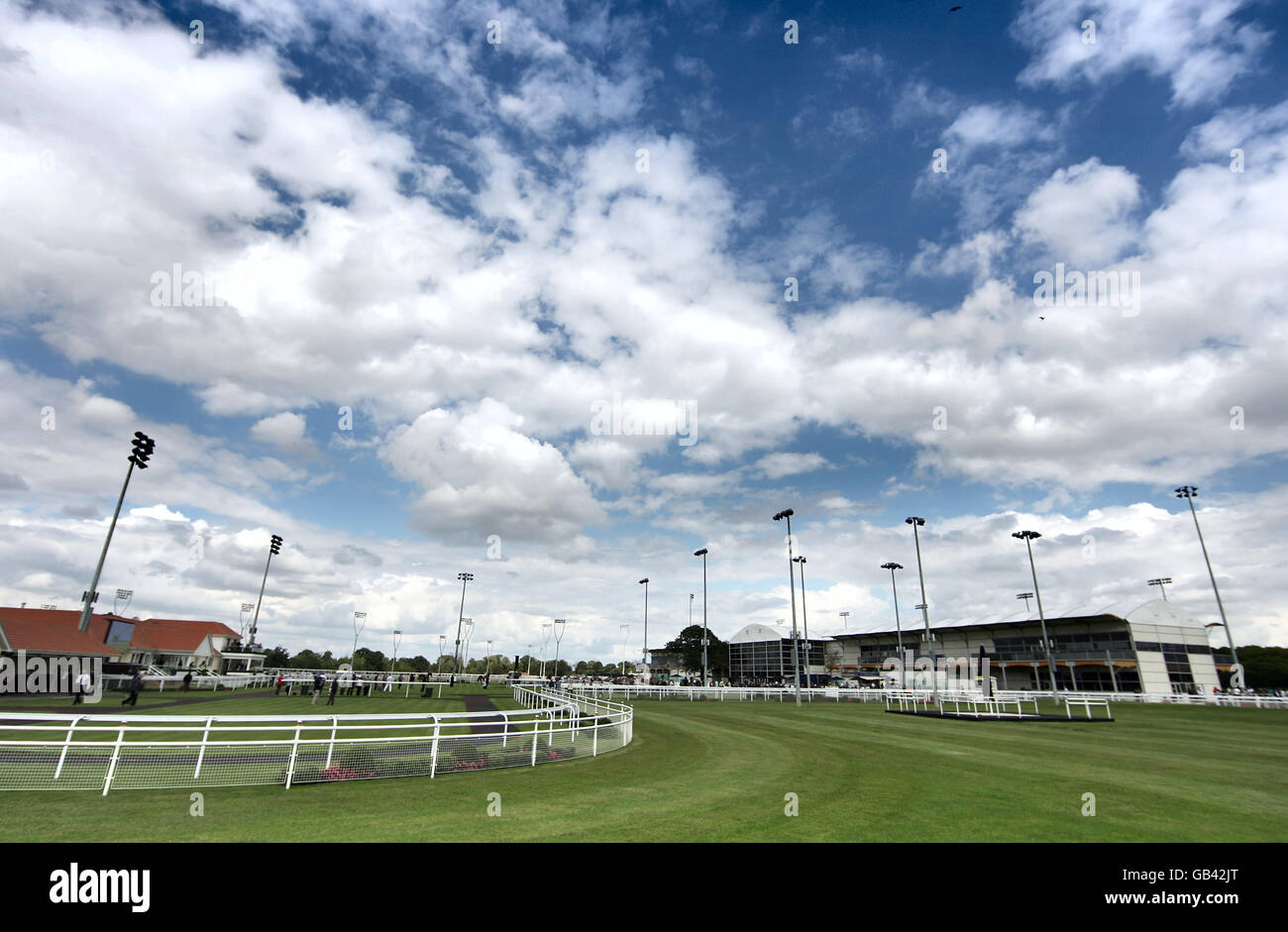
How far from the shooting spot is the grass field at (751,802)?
7.63 metres

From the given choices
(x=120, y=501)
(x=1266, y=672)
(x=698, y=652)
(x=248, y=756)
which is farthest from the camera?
(x=698, y=652)

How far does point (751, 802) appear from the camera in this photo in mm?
9688

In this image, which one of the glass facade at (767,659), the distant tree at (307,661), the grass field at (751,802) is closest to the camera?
the grass field at (751,802)

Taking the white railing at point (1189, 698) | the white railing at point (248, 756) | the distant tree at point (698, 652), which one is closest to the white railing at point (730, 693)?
the white railing at point (1189, 698)

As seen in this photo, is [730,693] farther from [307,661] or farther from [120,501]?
[307,661]

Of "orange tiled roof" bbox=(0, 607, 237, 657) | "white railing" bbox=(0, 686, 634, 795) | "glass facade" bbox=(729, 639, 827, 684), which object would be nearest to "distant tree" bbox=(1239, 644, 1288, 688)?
"glass facade" bbox=(729, 639, 827, 684)

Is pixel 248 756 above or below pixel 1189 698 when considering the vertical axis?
above

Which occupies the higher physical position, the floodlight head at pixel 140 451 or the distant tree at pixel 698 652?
the floodlight head at pixel 140 451

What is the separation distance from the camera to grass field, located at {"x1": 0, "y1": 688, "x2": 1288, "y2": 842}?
25.0 ft

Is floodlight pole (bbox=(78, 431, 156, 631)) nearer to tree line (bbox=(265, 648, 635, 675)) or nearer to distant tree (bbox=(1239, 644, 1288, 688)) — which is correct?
tree line (bbox=(265, 648, 635, 675))

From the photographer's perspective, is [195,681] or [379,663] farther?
[379,663]

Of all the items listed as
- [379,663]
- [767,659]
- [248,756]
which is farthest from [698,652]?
[248,756]

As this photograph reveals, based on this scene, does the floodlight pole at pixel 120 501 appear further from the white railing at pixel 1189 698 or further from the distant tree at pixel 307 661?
the distant tree at pixel 307 661

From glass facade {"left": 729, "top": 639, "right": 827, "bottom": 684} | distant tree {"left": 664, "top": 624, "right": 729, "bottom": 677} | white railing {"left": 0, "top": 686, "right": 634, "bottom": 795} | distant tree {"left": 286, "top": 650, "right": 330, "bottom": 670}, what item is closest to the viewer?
white railing {"left": 0, "top": 686, "right": 634, "bottom": 795}
